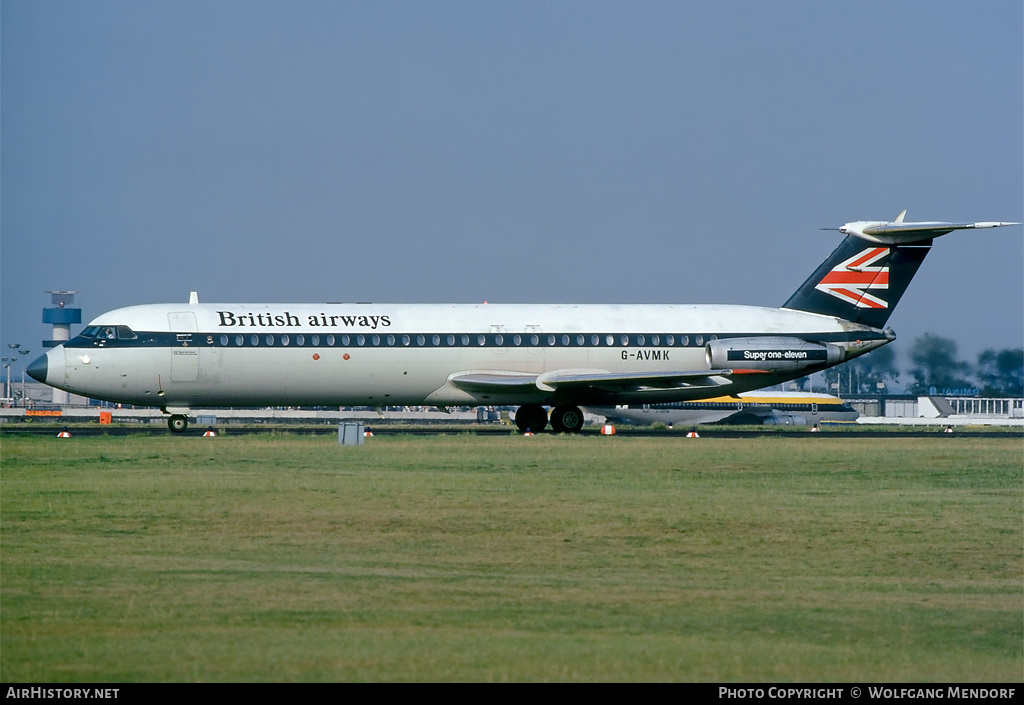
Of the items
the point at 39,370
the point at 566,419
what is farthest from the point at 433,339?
the point at 39,370

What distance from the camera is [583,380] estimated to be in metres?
38.6

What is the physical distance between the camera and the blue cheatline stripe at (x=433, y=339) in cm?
3738

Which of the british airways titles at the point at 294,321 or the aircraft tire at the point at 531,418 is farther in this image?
the aircraft tire at the point at 531,418

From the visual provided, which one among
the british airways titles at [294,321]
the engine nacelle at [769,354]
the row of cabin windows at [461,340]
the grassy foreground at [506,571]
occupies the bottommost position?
the grassy foreground at [506,571]

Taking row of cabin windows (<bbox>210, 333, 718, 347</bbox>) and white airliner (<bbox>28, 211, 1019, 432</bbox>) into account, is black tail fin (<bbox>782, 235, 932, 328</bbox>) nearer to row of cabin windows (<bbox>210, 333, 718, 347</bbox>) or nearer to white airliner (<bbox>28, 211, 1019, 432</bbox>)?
white airliner (<bbox>28, 211, 1019, 432</bbox>)

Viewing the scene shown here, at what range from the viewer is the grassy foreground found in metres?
10.7

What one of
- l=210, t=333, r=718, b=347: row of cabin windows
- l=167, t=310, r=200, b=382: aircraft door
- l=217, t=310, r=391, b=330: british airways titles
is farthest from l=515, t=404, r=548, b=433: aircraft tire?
l=167, t=310, r=200, b=382: aircraft door

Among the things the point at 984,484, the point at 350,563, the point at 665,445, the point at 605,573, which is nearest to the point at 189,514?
the point at 350,563

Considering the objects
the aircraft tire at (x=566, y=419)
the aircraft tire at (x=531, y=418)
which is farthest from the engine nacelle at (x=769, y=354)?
the aircraft tire at (x=531, y=418)

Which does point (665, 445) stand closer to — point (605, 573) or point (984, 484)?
point (984, 484)

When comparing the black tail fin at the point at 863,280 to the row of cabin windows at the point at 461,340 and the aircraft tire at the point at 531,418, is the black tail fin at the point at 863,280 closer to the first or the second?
the row of cabin windows at the point at 461,340
